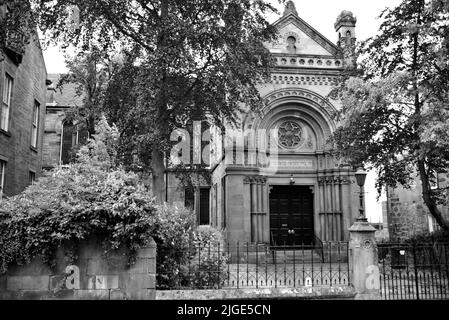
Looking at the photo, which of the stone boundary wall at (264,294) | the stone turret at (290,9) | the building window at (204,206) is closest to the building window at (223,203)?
the building window at (204,206)

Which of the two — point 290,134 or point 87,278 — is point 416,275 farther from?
point 290,134

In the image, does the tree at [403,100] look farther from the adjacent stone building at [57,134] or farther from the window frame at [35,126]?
the adjacent stone building at [57,134]

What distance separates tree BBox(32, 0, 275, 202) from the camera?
13.1 meters

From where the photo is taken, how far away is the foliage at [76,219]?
345 inches

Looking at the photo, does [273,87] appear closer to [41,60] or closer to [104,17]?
[104,17]

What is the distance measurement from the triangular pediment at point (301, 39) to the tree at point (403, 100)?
7.87 meters

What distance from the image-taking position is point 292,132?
22484 millimetres

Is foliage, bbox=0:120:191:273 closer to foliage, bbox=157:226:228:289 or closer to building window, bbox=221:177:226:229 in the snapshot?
A: foliage, bbox=157:226:228:289

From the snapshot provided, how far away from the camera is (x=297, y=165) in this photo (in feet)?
72.9

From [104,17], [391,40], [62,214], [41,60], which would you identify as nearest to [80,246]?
[62,214]

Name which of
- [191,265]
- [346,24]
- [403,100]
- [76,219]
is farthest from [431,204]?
[346,24]

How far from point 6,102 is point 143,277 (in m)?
12.4

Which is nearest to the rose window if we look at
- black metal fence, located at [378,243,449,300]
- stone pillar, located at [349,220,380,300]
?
black metal fence, located at [378,243,449,300]

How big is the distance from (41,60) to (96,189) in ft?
53.6
